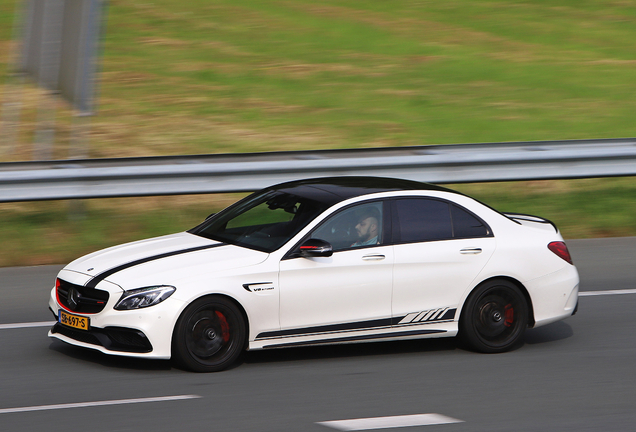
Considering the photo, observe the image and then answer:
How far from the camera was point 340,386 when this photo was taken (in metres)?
6.55

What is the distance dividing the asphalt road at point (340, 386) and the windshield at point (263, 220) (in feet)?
3.26

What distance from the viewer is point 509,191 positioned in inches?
543

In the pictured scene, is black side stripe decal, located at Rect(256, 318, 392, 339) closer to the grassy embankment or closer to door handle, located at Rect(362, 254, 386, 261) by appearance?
door handle, located at Rect(362, 254, 386, 261)

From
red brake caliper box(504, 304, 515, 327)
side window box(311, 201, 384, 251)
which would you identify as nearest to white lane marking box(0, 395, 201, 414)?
side window box(311, 201, 384, 251)

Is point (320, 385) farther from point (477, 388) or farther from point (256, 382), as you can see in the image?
point (477, 388)

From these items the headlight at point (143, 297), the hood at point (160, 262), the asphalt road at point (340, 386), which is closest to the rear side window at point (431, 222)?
the asphalt road at point (340, 386)

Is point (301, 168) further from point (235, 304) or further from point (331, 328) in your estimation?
point (235, 304)

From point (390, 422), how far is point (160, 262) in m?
2.25

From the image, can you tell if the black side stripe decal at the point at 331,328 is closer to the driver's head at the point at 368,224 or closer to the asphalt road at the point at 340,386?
the asphalt road at the point at 340,386

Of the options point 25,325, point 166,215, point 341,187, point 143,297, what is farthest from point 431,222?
point 166,215

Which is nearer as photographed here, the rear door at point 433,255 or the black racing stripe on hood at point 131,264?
the black racing stripe on hood at point 131,264

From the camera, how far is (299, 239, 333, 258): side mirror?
6852 millimetres

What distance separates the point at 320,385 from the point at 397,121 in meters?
10.1

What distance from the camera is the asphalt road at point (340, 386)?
19.0 feet
